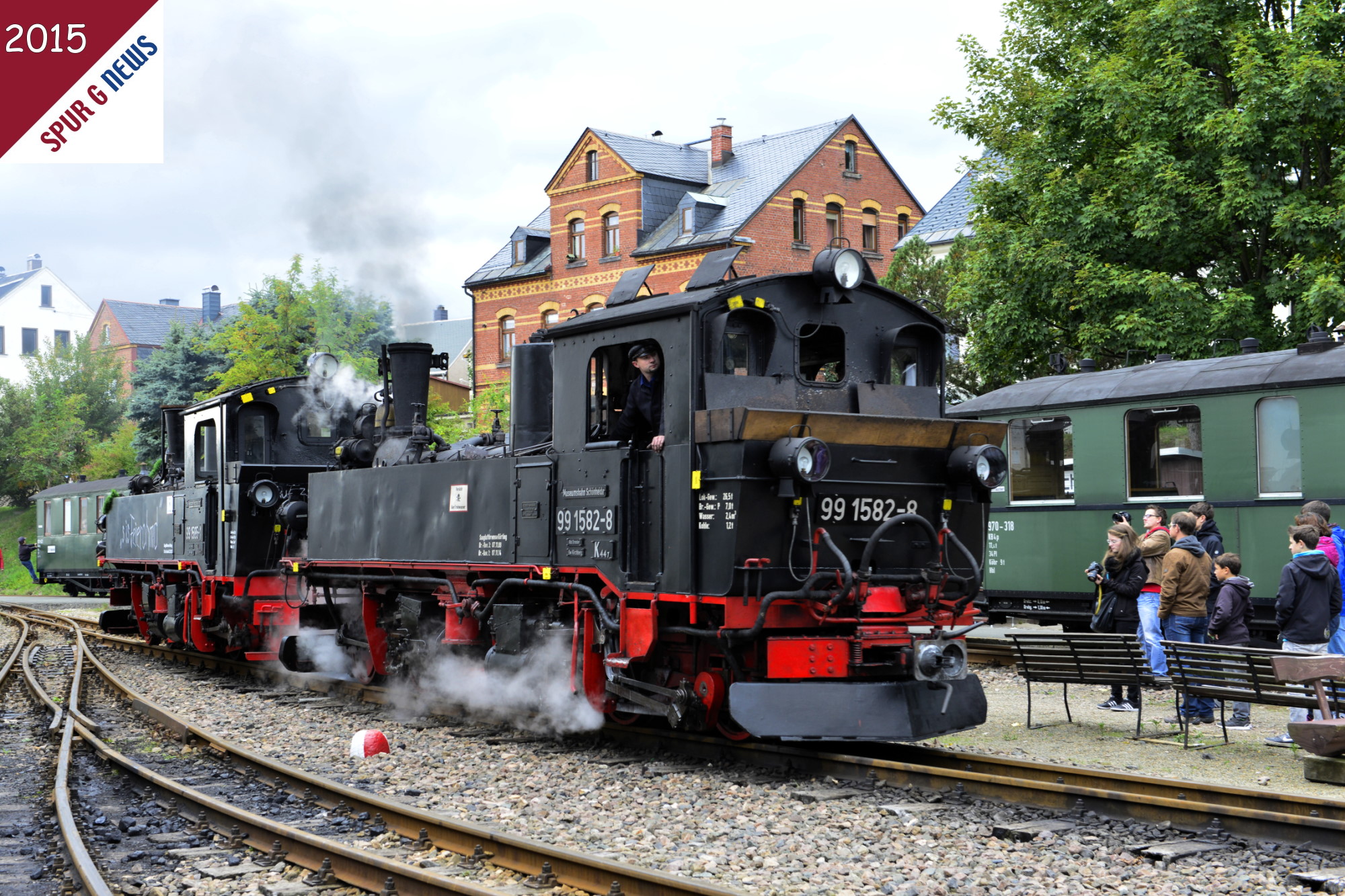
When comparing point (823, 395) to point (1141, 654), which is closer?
point (823, 395)

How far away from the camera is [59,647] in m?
19.1

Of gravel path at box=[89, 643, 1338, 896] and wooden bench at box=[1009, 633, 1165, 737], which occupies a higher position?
wooden bench at box=[1009, 633, 1165, 737]

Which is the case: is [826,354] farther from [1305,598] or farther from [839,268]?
[1305,598]

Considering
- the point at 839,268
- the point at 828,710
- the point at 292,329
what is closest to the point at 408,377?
the point at 839,268

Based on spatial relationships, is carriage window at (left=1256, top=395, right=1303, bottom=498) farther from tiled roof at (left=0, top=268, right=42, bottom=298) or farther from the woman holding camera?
tiled roof at (left=0, top=268, right=42, bottom=298)

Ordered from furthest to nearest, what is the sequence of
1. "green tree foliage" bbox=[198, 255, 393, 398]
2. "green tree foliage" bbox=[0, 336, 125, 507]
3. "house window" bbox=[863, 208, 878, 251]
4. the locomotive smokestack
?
"green tree foliage" bbox=[0, 336, 125, 507] < "house window" bbox=[863, 208, 878, 251] < "green tree foliage" bbox=[198, 255, 393, 398] < the locomotive smokestack

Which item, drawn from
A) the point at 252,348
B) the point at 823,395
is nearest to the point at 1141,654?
the point at 823,395

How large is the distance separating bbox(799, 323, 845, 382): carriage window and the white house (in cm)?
6352

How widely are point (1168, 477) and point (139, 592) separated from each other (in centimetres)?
1450

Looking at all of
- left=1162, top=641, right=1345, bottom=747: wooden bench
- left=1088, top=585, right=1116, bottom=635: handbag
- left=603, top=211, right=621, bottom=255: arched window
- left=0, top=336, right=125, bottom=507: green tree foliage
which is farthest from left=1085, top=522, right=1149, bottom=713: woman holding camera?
left=0, top=336, right=125, bottom=507: green tree foliage

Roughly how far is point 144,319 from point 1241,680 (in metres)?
69.3

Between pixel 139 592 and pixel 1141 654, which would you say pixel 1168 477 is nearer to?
pixel 1141 654

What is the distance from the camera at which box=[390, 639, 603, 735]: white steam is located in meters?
9.20

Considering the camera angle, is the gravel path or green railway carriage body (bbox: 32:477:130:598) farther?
green railway carriage body (bbox: 32:477:130:598)
